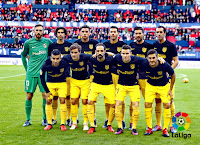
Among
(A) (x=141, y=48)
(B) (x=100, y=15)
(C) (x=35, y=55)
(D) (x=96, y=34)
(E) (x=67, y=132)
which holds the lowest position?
(E) (x=67, y=132)

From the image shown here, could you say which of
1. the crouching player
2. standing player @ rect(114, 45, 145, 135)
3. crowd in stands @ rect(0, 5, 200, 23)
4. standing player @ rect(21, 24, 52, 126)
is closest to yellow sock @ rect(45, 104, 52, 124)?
the crouching player

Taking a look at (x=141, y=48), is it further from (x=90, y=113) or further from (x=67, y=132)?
(x=67, y=132)

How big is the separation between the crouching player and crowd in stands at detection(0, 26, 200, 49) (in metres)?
25.6

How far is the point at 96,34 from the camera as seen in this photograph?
33.8 meters

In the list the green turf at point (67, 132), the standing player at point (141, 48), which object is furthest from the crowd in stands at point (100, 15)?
the standing player at point (141, 48)

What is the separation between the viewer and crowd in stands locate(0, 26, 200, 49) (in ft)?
109

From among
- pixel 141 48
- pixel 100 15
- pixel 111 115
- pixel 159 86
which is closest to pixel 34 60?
pixel 111 115

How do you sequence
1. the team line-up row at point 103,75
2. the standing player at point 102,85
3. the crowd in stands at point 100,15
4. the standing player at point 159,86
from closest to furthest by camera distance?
the standing player at point 159,86, the team line-up row at point 103,75, the standing player at point 102,85, the crowd in stands at point 100,15

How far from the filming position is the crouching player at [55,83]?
719 centimetres

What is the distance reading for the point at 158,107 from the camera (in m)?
7.16

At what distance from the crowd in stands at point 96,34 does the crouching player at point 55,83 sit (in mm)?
25621

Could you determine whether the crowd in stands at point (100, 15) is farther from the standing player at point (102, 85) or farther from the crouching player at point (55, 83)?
the standing player at point (102, 85)

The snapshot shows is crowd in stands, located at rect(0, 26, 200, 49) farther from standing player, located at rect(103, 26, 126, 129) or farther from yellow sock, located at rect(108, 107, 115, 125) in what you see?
yellow sock, located at rect(108, 107, 115, 125)

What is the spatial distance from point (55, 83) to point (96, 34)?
26.8 meters
